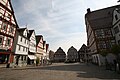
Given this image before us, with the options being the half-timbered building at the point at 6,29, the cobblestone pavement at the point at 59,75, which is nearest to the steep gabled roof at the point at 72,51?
the half-timbered building at the point at 6,29

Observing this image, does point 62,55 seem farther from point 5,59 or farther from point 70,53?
point 5,59

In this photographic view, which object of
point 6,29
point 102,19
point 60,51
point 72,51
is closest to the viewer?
point 6,29

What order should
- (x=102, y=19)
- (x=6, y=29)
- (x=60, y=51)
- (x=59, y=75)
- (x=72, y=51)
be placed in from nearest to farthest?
(x=59, y=75), (x=6, y=29), (x=102, y=19), (x=60, y=51), (x=72, y=51)

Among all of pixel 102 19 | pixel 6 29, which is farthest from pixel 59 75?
pixel 102 19

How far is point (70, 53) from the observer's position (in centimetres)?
8594

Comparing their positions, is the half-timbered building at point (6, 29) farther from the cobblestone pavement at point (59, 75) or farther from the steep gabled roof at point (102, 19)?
the steep gabled roof at point (102, 19)

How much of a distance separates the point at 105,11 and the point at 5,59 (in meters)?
34.8

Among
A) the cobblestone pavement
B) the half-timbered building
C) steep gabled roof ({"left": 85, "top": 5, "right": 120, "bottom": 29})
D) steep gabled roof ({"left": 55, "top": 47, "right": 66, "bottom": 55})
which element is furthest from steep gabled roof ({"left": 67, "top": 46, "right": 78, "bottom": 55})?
the cobblestone pavement

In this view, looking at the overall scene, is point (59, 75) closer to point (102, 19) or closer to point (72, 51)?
point (102, 19)

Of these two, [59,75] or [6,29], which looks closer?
[59,75]

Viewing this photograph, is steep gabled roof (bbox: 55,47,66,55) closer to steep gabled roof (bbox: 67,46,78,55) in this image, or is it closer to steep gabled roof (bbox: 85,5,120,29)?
steep gabled roof (bbox: 67,46,78,55)

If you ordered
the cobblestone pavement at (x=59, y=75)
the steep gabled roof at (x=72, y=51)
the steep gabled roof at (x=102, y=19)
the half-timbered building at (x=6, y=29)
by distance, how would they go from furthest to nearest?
the steep gabled roof at (x=72, y=51) → the steep gabled roof at (x=102, y=19) → the half-timbered building at (x=6, y=29) → the cobblestone pavement at (x=59, y=75)

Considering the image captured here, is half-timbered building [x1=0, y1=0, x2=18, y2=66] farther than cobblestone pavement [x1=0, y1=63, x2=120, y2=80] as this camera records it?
Yes

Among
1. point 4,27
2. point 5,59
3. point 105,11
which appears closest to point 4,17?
point 4,27
